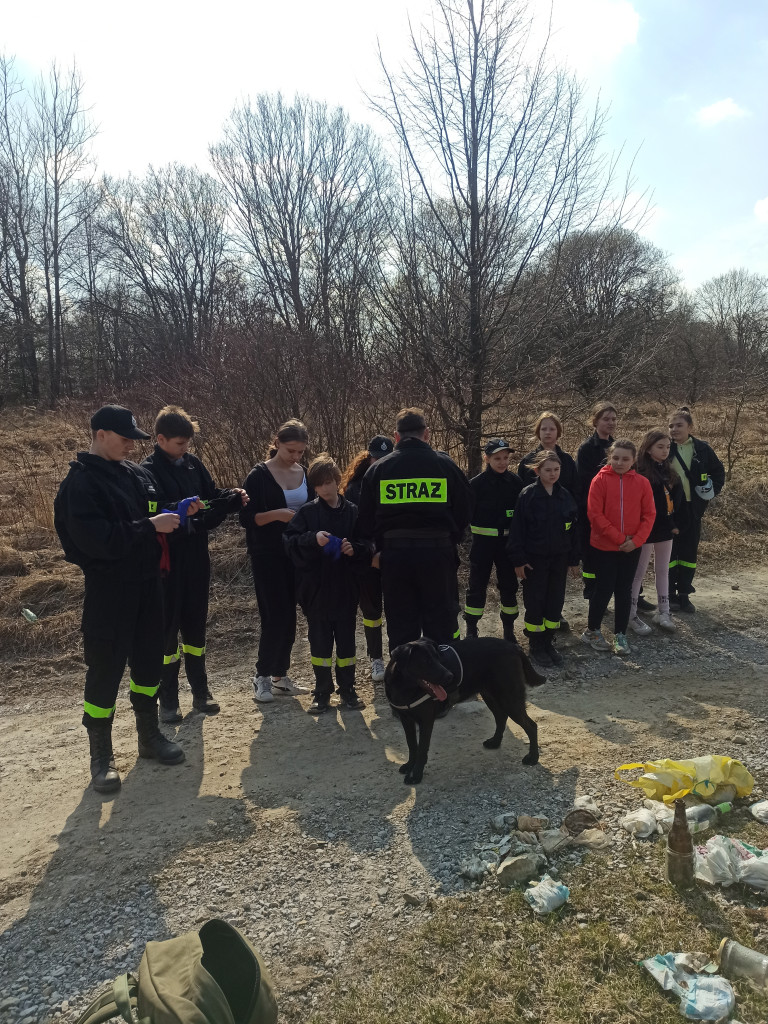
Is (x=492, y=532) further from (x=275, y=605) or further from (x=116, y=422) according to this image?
(x=116, y=422)

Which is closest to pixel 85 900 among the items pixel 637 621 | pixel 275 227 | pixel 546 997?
pixel 546 997

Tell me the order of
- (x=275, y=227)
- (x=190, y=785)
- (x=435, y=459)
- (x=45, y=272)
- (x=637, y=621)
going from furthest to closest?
(x=45, y=272) → (x=275, y=227) → (x=637, y=621) → (x=435, y=459) → (x=190, y=785)

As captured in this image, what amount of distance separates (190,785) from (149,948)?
1787 mm

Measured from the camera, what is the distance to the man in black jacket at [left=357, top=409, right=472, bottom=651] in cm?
465

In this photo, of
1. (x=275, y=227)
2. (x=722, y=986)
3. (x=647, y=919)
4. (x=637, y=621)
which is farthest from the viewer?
(x=275, y=227)

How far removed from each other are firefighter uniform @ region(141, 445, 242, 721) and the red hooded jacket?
3.44 metres

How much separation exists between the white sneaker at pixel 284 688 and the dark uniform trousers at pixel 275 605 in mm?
90

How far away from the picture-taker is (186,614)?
5176 millimetres

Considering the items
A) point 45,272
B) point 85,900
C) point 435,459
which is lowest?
point 85,900

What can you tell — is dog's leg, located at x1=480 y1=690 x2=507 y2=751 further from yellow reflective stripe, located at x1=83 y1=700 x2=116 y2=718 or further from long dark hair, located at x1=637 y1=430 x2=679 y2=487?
long dark hair, located at x1=637 y1=430 x2=679 y2=487

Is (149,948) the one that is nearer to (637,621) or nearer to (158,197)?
(637,621)

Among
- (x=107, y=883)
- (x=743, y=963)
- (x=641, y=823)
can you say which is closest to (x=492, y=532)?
(x=641, y=823)

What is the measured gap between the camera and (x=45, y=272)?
30156 millimetres

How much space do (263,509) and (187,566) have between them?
2.51 feet
